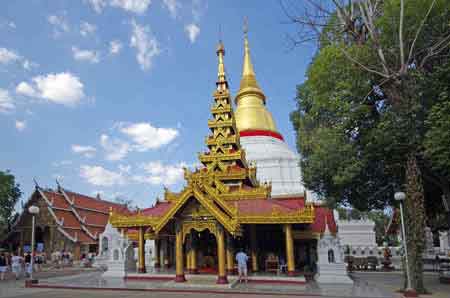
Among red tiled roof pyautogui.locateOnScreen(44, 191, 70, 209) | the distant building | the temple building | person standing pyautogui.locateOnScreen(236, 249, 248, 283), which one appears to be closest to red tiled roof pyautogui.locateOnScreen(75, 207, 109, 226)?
the distant building

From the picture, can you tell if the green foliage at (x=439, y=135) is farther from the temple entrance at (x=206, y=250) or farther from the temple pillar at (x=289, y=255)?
the temple entrance at (x=206, y=250)

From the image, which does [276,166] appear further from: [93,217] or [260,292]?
[260,292]

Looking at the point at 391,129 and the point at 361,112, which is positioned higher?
the point at 361,112

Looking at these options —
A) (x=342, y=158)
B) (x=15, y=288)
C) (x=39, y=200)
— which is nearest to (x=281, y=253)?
(x=342, y=158)

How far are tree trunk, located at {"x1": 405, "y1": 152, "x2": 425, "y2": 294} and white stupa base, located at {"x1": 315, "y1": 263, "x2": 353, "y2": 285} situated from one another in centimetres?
358

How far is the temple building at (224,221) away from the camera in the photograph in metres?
14.6

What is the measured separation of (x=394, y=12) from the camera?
13.8 m

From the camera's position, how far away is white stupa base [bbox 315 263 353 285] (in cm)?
Result: 1503

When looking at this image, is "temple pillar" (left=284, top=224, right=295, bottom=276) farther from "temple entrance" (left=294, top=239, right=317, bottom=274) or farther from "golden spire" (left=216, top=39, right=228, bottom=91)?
"golden spire" (left=216, top=39, right=228, bottom=91)

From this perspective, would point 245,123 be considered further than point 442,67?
Yes

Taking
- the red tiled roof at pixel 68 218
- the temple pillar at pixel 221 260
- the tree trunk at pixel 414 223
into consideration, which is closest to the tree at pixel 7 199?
the red tiled roof at pixel 68 218

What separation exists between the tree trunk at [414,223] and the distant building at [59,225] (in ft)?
87.4

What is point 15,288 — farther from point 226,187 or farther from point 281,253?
point 281,253

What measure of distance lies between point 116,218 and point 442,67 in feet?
50.4
